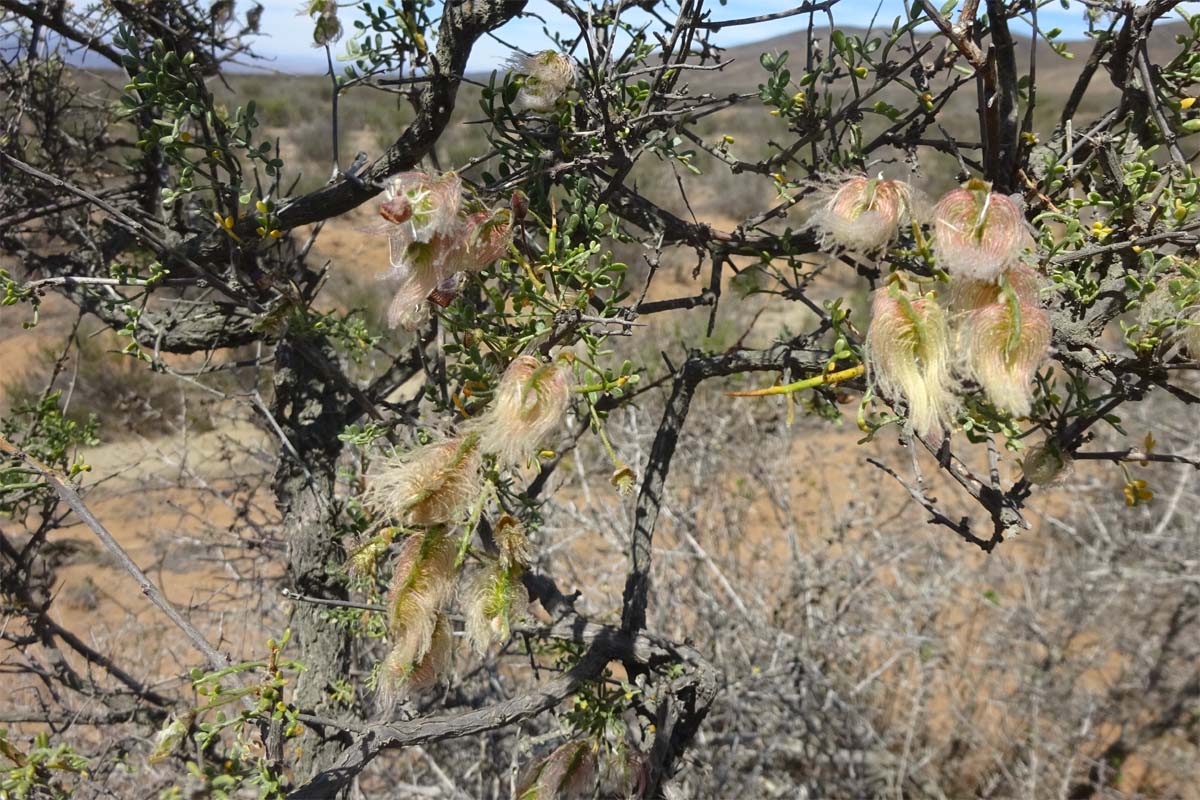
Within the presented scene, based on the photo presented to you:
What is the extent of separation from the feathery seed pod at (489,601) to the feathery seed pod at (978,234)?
555mm

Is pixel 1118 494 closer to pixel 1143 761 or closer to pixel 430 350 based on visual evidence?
pixel 1143 761

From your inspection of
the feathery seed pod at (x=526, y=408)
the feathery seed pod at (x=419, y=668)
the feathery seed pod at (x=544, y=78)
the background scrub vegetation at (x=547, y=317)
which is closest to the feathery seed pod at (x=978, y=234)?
the background scrub vegetation at (x=547, y=317)

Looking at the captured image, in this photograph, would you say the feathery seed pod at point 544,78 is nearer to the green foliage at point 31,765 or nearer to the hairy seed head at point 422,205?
the hairy seed head at point 422,205

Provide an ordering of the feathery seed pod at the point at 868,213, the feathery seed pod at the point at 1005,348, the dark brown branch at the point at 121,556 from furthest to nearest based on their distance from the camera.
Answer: the dark brown branch at the point at 121,556 < the feathery seed pod at the point at 868,213 < the feathery seed pod at the point at 1005,348

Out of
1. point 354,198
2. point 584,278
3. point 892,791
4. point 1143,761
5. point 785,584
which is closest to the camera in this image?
point 584,278

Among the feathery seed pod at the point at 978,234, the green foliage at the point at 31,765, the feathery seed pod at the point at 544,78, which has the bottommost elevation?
the green foliage at the point at 31,765

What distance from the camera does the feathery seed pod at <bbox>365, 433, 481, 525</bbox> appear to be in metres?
0.80

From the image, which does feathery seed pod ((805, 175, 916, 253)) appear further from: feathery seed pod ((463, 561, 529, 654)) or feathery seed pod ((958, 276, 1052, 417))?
feathery seed pod ((463, 561, 529, 654))

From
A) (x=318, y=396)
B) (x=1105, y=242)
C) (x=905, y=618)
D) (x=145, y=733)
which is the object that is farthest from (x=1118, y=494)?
(x=145, y=733)

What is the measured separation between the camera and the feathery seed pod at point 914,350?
708mm

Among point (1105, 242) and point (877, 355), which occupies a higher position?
point (1105, 242)

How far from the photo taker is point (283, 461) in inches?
69.0

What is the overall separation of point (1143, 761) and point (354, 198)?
148 inches

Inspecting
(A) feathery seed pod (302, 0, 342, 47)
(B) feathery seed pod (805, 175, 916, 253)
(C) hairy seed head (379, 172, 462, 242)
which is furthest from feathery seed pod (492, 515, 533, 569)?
(A) feathery seed pod (302, 0, 342, 47)
